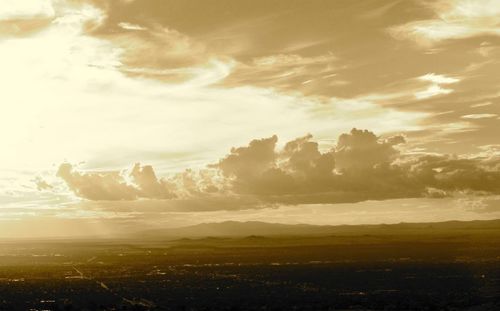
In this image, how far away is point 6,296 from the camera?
361ft

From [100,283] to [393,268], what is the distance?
2831 inches

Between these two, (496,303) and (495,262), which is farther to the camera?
(495,262)

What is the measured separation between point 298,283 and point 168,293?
1080 inches

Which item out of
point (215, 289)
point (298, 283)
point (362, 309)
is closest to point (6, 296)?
point (215, 289)

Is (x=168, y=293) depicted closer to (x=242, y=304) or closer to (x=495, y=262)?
(x=242, y=304)

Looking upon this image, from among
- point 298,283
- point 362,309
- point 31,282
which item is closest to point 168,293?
point 298,283

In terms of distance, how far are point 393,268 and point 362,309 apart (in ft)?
238

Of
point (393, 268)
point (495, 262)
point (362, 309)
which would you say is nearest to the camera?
point (362, 309)

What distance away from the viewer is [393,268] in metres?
152

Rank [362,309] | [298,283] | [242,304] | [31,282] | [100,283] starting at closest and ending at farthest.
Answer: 1. [362,309]
2. [242,304]
3. [298,283]
4. [100,283]
5. [31,282]

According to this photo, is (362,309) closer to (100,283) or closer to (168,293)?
(168,293)

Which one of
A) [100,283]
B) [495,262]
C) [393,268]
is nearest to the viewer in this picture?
[100,283]

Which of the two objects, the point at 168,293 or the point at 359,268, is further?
the point at 359,268

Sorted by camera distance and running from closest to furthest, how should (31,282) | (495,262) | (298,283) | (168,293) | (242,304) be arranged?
(242,304) → (168,293) → (298,283) → (31,282) → (495,262)
